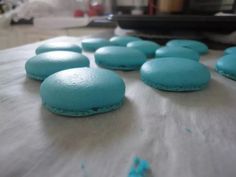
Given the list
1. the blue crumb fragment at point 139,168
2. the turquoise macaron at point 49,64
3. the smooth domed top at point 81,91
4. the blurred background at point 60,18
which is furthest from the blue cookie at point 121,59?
the blurred background at point 60,18

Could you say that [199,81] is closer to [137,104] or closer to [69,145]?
[137,104]

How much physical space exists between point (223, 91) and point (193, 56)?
0.25m

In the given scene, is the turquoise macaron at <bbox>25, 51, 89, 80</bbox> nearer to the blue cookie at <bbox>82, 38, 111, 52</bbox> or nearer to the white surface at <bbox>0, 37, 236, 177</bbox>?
the white surface at <bbox>0, 37, 236, 177</bbox>

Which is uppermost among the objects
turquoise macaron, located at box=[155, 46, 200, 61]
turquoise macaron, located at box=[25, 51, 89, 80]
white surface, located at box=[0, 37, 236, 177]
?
turquoise macaron, located at box=[25, 51, 89, 80]

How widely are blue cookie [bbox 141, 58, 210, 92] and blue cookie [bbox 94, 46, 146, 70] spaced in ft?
0.37

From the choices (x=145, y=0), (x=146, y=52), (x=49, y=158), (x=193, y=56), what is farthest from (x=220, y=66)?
(x=145, y=0)

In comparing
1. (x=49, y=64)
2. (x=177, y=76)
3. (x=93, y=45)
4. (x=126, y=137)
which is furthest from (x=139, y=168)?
(x=93, y=45)

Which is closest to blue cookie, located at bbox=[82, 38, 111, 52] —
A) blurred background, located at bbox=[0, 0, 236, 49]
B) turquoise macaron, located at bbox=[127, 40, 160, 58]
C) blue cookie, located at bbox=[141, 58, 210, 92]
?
turquoise macaron, located at bbox=[127, 40, 160, 58]

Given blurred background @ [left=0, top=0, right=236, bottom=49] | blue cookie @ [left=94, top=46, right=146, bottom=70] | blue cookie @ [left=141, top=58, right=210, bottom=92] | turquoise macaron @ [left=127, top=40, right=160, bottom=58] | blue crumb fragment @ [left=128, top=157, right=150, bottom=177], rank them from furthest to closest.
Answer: blurred background @ [left=0, top=0, right=236, bottom=49], turquoise macaron @ [left=127, top=40, right=160, bottom=58], blue cookie @ [left=94, top=46, right=146, bottom=70], blue cookie @ [left=141, top=58, right=210, bottom=92], blue crumb fragment @ [left=128, top=157, right=150, bottom=177]

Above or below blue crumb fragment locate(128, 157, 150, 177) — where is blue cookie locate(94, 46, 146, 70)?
above

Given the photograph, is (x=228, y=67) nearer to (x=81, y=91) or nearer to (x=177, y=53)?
(x=177, y=53)

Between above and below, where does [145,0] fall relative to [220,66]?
above

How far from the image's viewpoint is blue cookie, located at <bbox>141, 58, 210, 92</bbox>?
55cm

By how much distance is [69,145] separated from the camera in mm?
357
